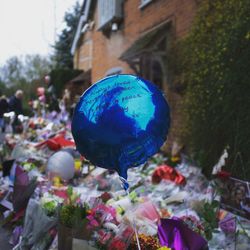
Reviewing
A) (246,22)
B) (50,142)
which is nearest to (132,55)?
(50,142)

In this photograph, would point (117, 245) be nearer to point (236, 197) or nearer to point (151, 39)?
point (236, 197)

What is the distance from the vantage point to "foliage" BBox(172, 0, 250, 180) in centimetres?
527

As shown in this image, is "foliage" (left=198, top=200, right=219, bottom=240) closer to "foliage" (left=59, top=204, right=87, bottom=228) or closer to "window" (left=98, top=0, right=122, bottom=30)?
"foliage" (left=59, top=204, right=87, bottom=228)

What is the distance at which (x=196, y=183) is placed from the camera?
5.71 metres

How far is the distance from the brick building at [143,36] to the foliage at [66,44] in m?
18.8

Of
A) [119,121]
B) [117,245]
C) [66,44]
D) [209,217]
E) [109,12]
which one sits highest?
[66,44]

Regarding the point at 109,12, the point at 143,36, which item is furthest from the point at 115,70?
the point at 143,36

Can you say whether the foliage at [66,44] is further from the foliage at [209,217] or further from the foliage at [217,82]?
the foliage at [209,217]

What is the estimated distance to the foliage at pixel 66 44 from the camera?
34.7m

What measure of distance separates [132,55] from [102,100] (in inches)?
272

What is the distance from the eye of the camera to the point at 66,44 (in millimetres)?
35344

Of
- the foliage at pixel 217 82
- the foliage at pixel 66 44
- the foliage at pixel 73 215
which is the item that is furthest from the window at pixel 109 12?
the foliage at pixel 66 44

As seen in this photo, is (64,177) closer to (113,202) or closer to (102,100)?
(113,202)

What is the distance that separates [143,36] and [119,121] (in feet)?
25.8
